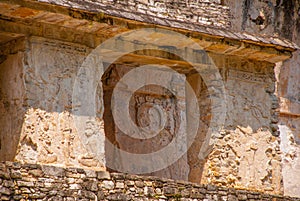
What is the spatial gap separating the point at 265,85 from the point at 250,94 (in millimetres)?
300

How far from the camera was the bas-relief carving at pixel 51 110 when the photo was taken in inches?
526

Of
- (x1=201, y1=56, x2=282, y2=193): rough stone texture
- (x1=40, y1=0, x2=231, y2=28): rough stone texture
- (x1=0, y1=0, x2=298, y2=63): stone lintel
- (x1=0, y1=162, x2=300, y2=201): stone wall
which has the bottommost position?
(x1=0, y1=162, x2=300, y2=201): stone wall

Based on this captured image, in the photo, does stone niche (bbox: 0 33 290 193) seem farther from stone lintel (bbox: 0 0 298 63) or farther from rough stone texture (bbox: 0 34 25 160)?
stone lintel (bbox: 0 0 298 63)

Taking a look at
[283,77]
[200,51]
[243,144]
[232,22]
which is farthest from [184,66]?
[283,77]

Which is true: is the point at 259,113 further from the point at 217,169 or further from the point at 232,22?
the point at 232,22

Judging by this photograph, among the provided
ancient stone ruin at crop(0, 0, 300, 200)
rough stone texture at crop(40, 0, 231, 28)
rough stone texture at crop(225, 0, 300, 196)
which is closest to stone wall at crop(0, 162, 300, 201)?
ancient stone ruin at crop(0, 0, 300, 200)

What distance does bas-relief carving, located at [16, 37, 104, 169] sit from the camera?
1335 centimetres

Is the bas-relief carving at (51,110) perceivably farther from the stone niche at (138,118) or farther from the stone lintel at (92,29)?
the stone lintel at (92,29)

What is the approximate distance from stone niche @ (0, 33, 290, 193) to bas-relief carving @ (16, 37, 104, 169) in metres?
0.01

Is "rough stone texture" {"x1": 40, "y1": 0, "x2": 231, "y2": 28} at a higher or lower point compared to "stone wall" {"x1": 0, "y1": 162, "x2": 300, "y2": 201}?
higher

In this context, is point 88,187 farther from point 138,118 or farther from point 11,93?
point 138,118

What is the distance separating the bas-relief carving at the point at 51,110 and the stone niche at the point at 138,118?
0.01 meters

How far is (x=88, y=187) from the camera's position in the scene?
12844 mm

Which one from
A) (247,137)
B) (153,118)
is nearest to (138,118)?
(153,118)
